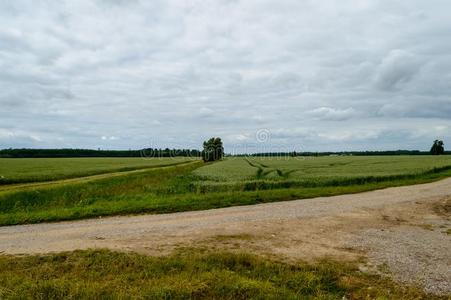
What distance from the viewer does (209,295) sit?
6.46 meters

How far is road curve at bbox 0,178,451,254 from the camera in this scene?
1041cm

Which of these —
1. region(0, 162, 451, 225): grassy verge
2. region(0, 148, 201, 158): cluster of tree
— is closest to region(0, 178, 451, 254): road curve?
region(0, 162, 451, 225): grassy verge

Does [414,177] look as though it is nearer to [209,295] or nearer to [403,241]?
[403,241]

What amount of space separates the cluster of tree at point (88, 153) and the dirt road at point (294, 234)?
13967 centimetres

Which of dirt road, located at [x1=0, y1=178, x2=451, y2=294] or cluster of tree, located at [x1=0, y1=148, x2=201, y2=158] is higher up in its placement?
cluster of tree, located at [x1=0, y1=148, x2=201, y2=158]

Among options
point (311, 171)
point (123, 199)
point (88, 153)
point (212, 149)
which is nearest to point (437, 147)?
point (212, 149)

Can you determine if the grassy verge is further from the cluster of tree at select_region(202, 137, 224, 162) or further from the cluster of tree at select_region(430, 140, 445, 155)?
the cluster of tree at select_region(430, 140, 445, 155)

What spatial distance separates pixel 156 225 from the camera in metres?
13.2

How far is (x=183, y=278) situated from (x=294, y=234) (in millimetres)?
5324

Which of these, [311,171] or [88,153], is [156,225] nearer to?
[311,171]

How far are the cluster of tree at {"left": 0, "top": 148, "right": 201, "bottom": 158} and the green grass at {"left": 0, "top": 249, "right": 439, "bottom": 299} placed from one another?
475 ft

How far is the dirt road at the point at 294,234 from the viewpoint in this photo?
906 cm

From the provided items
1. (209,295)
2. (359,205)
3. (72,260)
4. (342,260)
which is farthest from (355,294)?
(359,205)

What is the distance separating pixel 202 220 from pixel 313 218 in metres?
4.31
